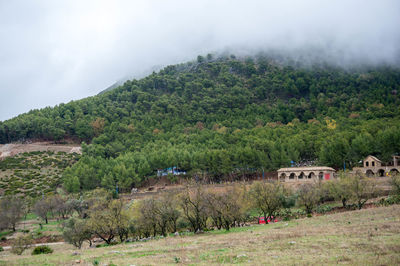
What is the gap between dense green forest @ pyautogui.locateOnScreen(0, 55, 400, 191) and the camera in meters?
75.2

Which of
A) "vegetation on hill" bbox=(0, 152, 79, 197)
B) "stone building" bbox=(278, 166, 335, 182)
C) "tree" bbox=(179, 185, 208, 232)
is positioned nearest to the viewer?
"tree" bbox=(179, 185, 208, 232)

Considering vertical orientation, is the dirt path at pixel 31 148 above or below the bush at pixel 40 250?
above

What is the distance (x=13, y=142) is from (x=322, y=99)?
117m

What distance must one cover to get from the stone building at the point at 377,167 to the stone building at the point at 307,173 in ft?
16.3

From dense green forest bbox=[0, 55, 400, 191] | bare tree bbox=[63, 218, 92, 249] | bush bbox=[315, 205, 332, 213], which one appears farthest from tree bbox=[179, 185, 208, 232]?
dense green forest bbox=[0, 55, 400, 191]

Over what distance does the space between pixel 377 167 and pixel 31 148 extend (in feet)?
335

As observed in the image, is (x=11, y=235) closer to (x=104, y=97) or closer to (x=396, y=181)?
(x=396, y=181)

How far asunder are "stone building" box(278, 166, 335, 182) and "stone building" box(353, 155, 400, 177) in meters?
4.96

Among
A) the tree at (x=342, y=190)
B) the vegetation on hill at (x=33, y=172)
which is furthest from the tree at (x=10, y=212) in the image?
the tree at (x=342, y=190)

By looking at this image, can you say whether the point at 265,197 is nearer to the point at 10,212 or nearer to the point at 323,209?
the point at 323,209

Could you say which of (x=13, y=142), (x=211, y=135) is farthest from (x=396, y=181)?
(x=13, y=142)

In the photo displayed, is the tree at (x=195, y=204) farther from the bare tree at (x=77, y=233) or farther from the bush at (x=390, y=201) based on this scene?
the bush at (x=390, y=201)

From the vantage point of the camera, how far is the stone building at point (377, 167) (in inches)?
2457

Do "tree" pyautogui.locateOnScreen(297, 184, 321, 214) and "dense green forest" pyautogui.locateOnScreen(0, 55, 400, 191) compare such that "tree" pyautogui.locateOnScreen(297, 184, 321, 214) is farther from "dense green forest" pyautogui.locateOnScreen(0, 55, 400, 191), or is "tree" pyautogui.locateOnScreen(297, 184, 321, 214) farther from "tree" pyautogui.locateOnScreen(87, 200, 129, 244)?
"dense green forest" pyautogui.locateOnScreen(0, 55, 400, 191)
